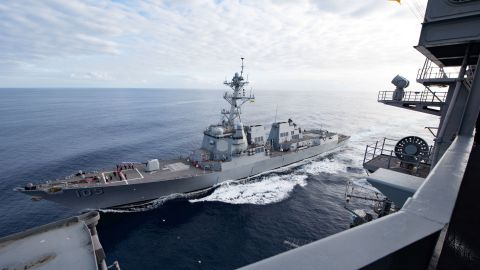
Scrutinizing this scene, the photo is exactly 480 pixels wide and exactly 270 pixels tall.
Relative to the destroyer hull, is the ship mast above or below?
above

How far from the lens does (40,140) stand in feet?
146

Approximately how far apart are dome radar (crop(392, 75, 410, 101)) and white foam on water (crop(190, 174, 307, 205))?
48.3 ft

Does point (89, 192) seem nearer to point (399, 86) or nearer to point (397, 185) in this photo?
point (397, 185)

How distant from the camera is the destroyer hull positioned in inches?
822

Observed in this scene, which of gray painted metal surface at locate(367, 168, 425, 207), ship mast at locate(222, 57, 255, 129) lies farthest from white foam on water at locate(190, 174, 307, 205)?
gray painted metal surface at locate(367, 168, 425, 207)

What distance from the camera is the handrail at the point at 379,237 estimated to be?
1.11 meters

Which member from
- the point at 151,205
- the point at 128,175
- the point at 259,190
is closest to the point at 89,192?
the point at 128,175

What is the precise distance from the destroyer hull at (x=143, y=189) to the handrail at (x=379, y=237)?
23729 millimetres

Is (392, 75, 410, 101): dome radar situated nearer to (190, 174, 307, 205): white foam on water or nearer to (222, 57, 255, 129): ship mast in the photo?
(190, 174, 307, 205): white foam on water

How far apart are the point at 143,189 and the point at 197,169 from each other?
6685mm

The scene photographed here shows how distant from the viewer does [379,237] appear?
1.44 m

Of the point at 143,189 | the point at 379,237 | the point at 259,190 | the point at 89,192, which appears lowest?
the point at 259,190

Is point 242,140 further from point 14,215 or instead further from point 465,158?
point 465,158

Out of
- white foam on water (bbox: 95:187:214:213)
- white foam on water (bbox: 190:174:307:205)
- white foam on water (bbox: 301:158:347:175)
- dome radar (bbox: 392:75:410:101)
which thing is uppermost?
dome radar (bbox: 392:75:410:101)
